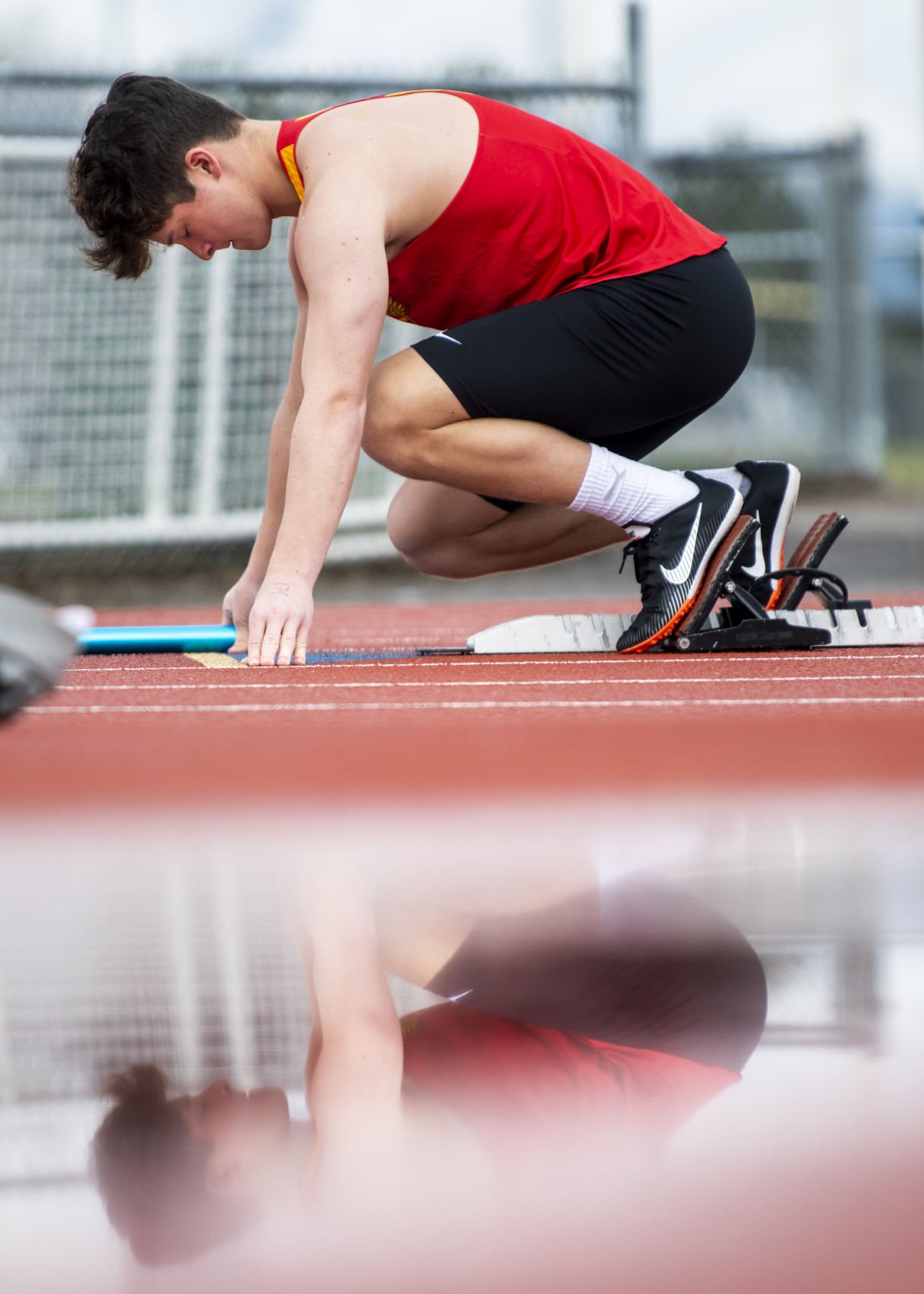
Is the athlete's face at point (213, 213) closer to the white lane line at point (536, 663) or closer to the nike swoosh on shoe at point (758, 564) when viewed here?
the white lane line at point (536, 663)

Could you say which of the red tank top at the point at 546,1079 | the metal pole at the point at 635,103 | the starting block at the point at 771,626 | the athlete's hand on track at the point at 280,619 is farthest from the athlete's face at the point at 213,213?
the metal pole at the point at 635,103

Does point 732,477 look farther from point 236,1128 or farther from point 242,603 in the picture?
point 236,1128

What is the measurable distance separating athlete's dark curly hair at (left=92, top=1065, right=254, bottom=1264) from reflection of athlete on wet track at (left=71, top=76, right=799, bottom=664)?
4.15ft

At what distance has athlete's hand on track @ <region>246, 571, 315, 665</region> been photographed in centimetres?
204

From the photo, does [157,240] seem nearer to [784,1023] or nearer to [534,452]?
[534,452]

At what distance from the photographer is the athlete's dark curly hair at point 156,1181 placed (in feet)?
2.19

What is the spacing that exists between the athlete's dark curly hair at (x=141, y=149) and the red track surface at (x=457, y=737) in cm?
74

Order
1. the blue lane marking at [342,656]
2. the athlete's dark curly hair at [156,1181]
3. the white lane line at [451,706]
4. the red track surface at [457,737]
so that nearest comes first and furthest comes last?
the athlete's dark curly hair at [156,1181] < the red track surface at [457,737] < the white lane line at [451,706] < the blue lane marking at [342,656]

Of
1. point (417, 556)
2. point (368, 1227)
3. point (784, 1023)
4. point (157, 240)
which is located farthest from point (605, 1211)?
point (417, 556)

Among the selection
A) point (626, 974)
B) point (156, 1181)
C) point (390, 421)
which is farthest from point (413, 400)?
point (156, 1181)

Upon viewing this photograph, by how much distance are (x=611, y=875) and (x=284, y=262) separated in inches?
197

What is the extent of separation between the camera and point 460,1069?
85 centimetres

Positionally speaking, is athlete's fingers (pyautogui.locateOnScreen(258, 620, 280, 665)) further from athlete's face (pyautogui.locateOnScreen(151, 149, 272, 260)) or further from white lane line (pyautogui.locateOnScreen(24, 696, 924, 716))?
athlete's face (pyautogui.locateOnScreen(151, 149, 272, 260))

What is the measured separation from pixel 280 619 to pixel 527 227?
0.76m
